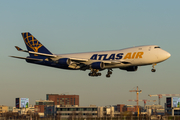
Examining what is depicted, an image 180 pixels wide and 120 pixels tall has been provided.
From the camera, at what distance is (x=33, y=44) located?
283 feet

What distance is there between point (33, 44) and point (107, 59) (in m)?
23.8

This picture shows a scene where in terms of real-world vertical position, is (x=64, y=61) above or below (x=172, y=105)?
above

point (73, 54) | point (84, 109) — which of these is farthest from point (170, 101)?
point (73, 54)

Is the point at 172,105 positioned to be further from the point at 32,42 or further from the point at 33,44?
the point at 32,42

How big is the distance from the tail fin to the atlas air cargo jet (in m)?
3.45

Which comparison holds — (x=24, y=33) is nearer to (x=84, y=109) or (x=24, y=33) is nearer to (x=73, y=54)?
(x=73, y=54)

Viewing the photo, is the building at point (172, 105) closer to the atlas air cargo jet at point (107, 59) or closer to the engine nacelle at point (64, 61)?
the atlas air cargo jet at point (107, 59)

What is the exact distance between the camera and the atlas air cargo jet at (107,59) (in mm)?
69375

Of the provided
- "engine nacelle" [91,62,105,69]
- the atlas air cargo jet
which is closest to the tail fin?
the atlas air cargo jet

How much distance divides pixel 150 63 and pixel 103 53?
1168 centimetres

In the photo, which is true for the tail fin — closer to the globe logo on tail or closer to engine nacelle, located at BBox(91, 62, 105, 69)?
the globe logo on tail

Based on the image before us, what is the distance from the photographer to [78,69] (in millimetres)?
77750

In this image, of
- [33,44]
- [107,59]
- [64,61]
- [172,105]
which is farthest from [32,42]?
[172,105]

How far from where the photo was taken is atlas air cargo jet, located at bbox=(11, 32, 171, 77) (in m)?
69.4
